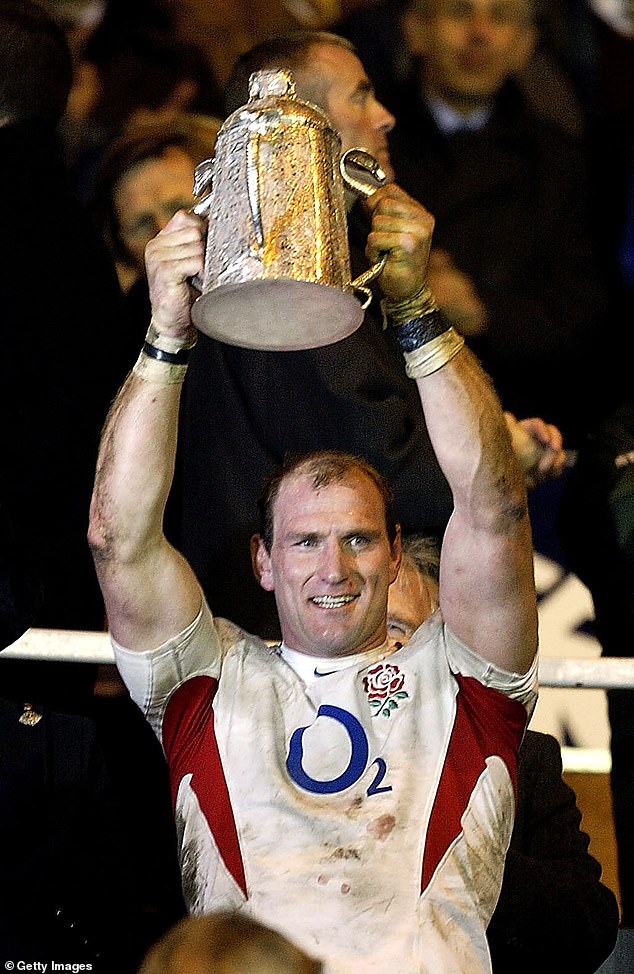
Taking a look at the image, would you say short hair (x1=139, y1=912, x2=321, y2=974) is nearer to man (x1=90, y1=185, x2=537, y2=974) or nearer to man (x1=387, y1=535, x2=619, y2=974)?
man (x1=90, y1=185, x2=537, y2=974)

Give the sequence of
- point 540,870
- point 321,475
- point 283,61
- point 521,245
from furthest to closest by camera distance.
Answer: point 521,245
point 283,61
point 540,870
point 321,475

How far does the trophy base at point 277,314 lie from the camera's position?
258 cm

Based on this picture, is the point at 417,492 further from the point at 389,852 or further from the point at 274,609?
the point at 389,852

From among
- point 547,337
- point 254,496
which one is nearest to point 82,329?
point 254,496

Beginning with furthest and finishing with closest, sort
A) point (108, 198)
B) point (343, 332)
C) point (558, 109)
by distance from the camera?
point (558, 109), point (108, 198), point (343, 332)

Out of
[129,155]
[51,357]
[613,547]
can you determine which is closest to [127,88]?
[129,155]

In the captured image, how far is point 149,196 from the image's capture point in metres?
4.11

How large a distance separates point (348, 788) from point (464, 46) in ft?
8.34

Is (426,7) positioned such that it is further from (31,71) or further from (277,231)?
Result: (277,231)

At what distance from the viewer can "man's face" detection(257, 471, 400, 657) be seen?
9.91 ft

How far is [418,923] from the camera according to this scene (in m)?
2.73

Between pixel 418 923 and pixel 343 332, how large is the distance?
88 cm

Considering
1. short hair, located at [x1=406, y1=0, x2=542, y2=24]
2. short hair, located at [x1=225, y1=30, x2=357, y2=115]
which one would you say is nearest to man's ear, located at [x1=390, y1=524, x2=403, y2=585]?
short hair, located at [x1=225, y1=30, x2=357, y2=115]

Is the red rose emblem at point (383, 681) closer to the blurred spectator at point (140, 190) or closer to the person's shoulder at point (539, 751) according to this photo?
the person's shoulder at point (539, 751)
